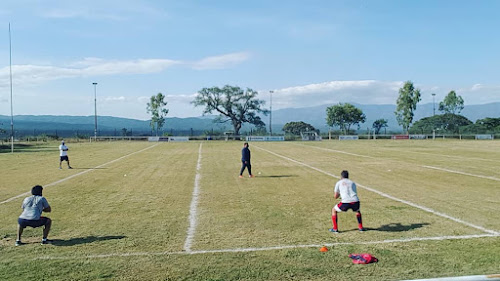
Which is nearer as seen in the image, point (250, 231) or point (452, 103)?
point (250, 231)

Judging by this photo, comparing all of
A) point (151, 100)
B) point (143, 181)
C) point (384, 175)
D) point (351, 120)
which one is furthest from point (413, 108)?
point (143, 181)

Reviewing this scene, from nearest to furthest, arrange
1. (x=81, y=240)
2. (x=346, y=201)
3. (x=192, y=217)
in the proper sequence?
(x=81, y=240), (x=346, y=201), (x=192, y=217)

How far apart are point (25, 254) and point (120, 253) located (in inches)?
70.1

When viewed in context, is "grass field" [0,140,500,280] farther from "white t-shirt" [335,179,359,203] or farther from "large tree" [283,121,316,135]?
"large tree" [283,121,316,135]

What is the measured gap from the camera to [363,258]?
7.47 m

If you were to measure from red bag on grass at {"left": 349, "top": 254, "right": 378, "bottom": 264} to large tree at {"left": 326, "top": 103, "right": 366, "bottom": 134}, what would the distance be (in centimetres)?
9181

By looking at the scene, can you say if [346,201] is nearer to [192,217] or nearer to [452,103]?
[192,217]

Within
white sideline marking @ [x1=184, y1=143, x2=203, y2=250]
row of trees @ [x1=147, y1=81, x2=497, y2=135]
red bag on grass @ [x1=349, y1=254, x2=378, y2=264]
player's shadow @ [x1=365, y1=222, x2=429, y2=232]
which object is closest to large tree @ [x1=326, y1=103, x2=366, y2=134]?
row of trees @ [x1=147, y1=81, x2=497, y2=135]

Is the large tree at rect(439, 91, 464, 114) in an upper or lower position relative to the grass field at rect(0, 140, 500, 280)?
upper

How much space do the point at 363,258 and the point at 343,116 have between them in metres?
92.4

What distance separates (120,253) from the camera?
8125mm

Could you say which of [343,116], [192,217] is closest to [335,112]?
[343,116]

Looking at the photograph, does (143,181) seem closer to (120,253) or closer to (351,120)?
(120,253)

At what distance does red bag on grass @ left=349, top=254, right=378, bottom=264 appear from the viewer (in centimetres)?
738
